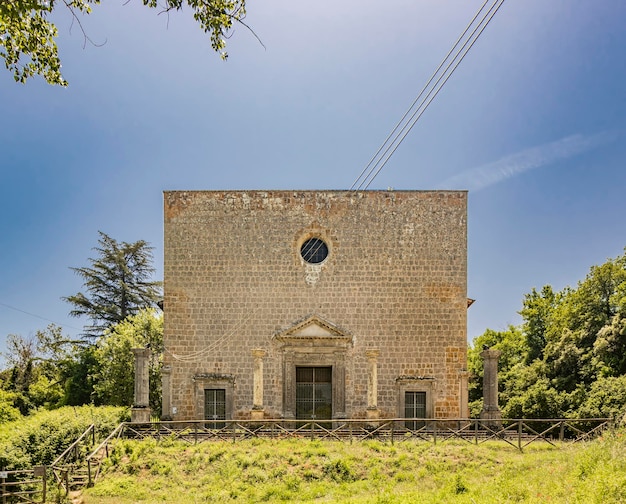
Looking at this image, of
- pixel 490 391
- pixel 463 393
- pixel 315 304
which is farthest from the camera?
pixel 315 304

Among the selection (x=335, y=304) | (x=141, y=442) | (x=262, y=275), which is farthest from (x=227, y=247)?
(x=141, y=442)

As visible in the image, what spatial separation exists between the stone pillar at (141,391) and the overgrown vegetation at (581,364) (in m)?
Result: 14.6

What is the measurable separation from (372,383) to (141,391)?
7715mm

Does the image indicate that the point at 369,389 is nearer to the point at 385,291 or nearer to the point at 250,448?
the point at 385,291

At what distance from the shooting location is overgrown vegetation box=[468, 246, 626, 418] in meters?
18.8

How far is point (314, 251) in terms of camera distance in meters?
18.6

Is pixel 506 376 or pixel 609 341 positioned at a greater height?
pixel 609 341

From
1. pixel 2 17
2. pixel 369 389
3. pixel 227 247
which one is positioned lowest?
pixel 369 389

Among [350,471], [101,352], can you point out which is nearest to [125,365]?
[101,352]

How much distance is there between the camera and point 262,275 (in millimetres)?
18359

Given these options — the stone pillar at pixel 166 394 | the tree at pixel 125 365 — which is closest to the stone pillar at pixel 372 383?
the stone pillar at pixel 166 394

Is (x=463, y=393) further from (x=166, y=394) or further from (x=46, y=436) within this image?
(x=46, y=436)

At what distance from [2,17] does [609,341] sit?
838 inches

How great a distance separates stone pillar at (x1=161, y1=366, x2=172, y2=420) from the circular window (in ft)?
20.0
